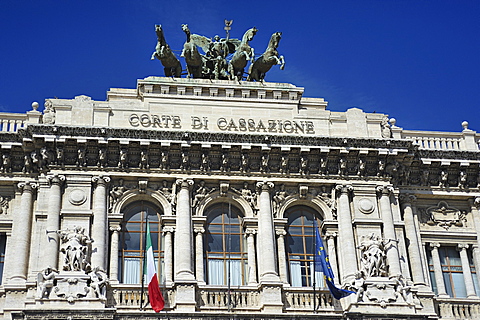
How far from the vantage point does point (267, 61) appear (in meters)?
36.0

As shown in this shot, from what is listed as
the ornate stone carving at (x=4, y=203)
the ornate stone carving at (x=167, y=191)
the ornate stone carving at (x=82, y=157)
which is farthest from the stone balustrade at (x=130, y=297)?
the ornate stone carving at (x=4, y=203)

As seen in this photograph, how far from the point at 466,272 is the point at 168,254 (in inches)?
446

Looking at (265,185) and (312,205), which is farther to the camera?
(312,205)

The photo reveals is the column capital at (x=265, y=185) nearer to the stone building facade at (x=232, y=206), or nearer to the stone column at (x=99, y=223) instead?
the stone building facade at (x=232, y=206)

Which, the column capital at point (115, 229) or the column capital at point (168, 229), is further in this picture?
the column capital at point (168, 229)

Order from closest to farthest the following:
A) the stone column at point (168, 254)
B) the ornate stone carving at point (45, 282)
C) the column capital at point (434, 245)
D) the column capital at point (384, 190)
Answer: the ornate stone carving at point (45, 282) → the stone column at point (168, 254) → the column capital at point (384, 190) → the column capital at point (434, 245)

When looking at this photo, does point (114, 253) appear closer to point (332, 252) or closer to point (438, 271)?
point (332, 252)

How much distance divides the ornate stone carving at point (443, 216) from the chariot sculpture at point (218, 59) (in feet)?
26.9

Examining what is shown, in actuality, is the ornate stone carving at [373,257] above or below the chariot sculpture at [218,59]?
below

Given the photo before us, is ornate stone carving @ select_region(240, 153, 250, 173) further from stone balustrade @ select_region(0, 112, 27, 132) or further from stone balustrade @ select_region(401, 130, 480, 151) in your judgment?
stone balustrade @ select_region(0, 112, 27, 132)

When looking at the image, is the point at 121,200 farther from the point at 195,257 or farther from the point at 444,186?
the point at 444,186

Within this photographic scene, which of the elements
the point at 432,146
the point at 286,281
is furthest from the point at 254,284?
the point at 432,146

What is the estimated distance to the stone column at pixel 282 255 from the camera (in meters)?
31.4

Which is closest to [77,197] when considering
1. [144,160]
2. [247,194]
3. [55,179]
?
[55,179]
